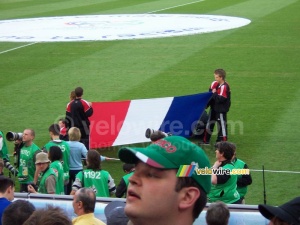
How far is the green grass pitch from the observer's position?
514 inches

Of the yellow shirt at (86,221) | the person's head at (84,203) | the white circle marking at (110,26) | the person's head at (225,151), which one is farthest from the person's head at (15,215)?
the white circle marking at (110,26)

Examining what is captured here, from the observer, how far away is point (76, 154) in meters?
10.4

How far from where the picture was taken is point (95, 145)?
1252cm

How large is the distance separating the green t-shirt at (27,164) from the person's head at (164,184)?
23.3ft

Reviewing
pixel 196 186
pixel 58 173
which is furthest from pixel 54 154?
pixel 196 186

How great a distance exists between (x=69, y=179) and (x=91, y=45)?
14.3 metres

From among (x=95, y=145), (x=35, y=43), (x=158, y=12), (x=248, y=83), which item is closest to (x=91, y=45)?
(x=35, y=43)

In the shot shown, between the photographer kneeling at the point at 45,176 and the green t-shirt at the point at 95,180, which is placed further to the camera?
the photographer kneeling at the point at 45,176

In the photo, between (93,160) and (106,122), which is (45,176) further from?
(106,122)

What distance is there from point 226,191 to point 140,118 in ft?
15.7

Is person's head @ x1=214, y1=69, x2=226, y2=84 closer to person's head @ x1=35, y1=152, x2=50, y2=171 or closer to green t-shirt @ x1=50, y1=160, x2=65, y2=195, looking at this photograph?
green t-shirt @ x1=50, y1=160, x2=65, y2=195

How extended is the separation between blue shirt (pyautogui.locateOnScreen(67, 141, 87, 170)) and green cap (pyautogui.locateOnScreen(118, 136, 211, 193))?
285 inches

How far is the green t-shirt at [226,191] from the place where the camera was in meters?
8.33

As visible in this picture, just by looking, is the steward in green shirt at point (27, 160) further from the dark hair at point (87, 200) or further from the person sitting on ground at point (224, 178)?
the dark hair at point (87, 200)
